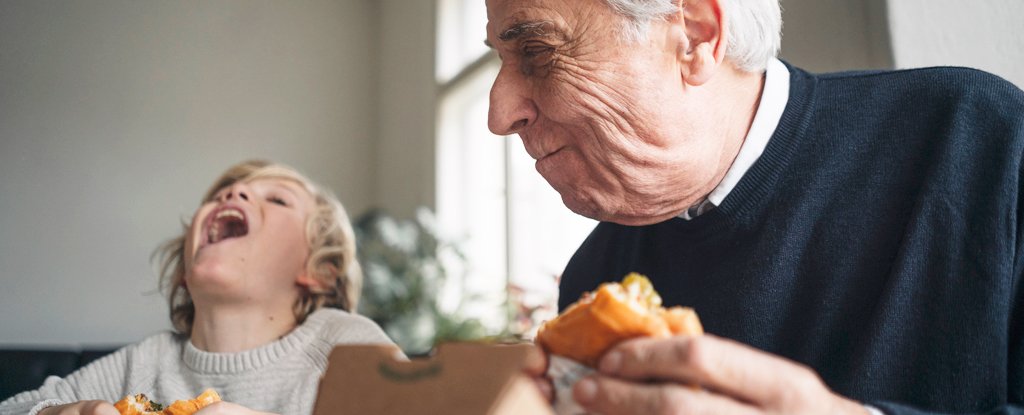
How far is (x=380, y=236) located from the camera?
3.86m

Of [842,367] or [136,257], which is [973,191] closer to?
[842,367]

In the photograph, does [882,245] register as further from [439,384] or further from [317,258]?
[317,258]

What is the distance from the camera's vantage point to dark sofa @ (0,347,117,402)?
1797 mm

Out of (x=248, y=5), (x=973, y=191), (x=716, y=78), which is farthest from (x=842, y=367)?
(x=248, y=5)


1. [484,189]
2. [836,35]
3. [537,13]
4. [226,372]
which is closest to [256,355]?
[226,372]

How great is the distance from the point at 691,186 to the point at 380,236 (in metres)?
2.97

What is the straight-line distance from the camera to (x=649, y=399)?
49cm

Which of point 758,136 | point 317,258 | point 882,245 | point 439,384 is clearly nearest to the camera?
point 439,384

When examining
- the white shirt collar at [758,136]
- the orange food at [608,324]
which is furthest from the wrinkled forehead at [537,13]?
the orange food at [608,324]

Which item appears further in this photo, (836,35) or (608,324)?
(836,35)

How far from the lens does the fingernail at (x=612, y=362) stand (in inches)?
19.7

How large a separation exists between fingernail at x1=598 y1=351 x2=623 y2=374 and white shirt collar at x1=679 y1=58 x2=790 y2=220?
22.7 inches

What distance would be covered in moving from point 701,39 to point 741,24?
7cm

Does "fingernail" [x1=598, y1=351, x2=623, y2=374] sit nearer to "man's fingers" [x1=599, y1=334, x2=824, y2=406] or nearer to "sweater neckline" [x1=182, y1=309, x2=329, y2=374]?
"man's fingers" [x1=599, y1=334, x2=824, y2=406]
